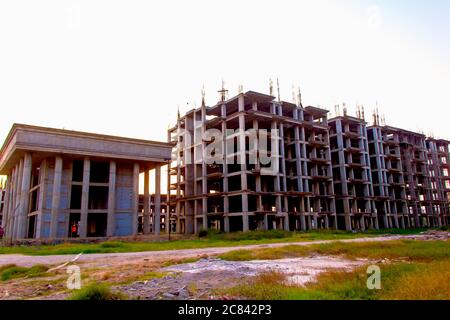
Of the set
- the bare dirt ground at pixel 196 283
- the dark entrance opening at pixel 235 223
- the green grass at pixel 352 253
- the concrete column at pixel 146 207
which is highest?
the concrete column at pixel 146 207

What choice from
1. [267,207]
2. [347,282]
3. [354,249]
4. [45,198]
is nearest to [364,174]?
[267,207]

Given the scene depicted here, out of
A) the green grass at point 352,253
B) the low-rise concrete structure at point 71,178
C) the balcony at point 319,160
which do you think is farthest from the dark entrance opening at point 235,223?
the green grass at point 352,253

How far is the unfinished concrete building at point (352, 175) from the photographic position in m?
61.1

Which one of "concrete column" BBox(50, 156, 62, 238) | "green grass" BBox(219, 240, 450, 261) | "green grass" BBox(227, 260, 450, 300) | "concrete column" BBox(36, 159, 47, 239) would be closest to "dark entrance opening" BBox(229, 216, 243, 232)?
"concrete column" BBox(50, 156, 62, 238)

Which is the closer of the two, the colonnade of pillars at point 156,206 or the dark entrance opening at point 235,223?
the colonnade of pillars at point 156,206

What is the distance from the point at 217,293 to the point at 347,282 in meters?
3.42

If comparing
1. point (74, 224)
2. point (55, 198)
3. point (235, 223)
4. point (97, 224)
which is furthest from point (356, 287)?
point (235, 223)

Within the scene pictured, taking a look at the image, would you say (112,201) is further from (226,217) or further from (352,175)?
(352,175)

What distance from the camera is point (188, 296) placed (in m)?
7.67

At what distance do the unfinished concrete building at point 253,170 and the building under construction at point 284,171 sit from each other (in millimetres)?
158

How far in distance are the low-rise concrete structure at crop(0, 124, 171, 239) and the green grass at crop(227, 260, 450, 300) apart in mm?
33350

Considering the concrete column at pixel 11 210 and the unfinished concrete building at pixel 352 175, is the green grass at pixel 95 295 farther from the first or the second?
the unfinished concrete building at pixel 352 175

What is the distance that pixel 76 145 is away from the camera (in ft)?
122
